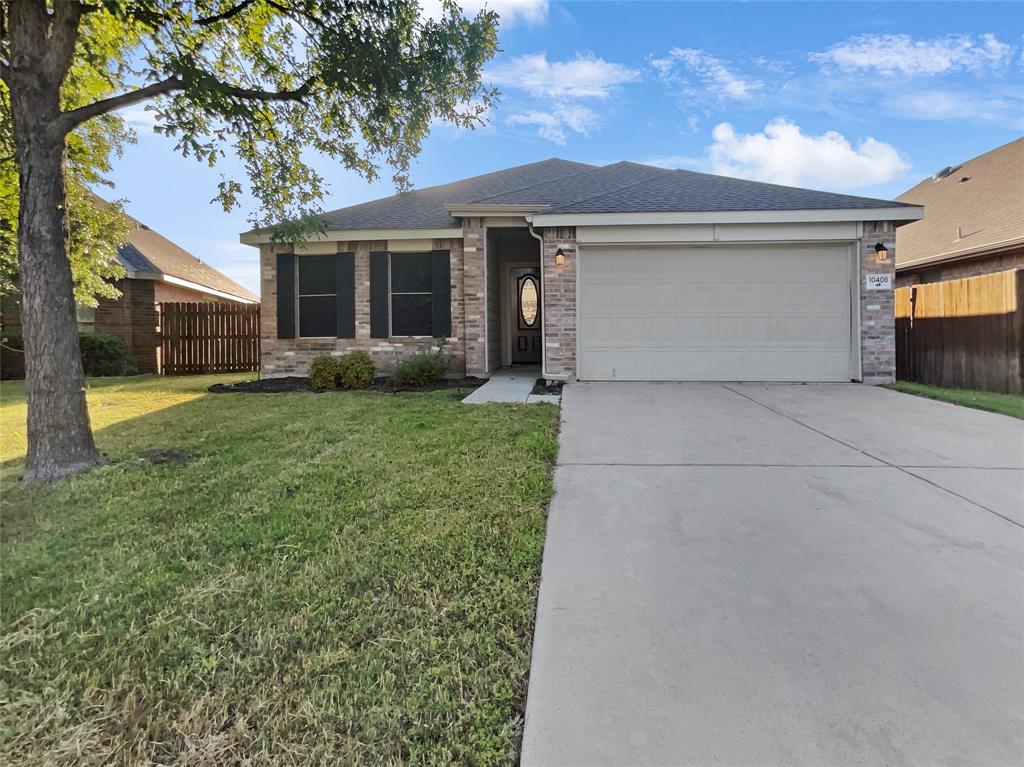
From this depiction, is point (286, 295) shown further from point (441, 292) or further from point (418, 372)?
point (418, 372)

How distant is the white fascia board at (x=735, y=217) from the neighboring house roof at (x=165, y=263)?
26.6 feet

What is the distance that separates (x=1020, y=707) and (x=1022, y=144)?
17380mm

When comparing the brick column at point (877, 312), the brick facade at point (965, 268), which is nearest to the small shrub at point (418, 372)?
the brick column at point (877, 312)

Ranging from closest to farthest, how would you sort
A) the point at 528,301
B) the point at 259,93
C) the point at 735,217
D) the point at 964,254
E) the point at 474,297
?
the point at 259,93, the point at 735,217, the point at 474,297, the point at 964,254, the point at 528,301

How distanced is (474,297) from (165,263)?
10.5 meters

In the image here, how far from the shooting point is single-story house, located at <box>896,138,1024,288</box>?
10.6 meters

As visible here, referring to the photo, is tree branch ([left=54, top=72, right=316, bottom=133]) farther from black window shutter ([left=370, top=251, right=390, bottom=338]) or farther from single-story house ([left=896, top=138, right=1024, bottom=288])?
single-story house ([left=896, top=138, right=1024, bottom=288])

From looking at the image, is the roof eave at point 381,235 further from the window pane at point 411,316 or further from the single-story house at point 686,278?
the window pane at point 411,316

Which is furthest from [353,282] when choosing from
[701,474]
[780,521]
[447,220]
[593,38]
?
[780,521]

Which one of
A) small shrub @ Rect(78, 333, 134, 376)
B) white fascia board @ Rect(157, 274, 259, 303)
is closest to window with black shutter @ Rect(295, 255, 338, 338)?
small shrub @ Rect(78, 333, 134, 376)

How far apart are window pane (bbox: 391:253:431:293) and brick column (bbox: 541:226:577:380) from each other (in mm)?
2621

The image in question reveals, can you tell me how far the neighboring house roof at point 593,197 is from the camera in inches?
336

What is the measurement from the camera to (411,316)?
10.2 meters

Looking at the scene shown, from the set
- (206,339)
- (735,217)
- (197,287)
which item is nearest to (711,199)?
(735,217)
